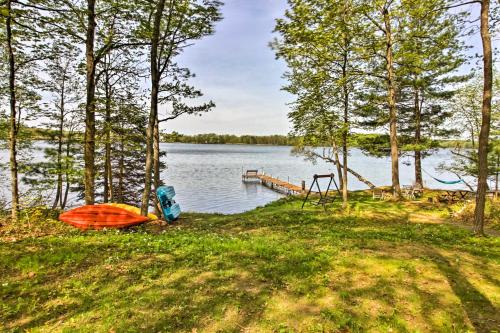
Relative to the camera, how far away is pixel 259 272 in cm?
627

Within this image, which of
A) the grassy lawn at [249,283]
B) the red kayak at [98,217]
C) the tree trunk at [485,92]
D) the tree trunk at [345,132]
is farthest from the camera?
the tree trunk at [345,132]

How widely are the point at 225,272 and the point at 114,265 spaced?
2.72 meters

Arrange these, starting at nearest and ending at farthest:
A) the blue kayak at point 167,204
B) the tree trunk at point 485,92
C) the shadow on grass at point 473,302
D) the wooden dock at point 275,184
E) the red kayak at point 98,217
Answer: the shadow on grass at point 473,302
the tree trunk at point 485,92
the red kayak at point 98,217
the blue kayak at point 167,204
the wooden dock at point 275,184

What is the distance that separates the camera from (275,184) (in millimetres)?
44156

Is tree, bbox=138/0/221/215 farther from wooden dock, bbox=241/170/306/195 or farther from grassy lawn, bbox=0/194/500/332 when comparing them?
wooden dock, bbox=241/170/306/195

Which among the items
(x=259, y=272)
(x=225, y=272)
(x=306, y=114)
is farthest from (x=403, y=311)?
(x=306, y=114)

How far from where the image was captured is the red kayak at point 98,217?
429 inches

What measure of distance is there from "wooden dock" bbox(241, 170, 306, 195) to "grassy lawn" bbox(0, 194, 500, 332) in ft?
89.5

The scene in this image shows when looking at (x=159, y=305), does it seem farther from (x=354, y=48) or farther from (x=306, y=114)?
(x=354, y=48)

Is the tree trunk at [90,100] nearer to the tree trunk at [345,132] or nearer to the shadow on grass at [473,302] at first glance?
the tree trunk at [345,132]

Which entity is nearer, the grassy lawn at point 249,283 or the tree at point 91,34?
the grassy lawn at point 249,283

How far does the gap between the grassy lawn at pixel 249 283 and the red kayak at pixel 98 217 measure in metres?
1.43

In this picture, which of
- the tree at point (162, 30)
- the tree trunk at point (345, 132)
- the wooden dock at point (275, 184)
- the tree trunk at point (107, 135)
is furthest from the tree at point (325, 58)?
the wooden dock at point (275, 184)

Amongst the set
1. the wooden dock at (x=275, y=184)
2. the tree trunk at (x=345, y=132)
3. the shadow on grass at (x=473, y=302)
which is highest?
the tree trunk at (x=345, y=132)
